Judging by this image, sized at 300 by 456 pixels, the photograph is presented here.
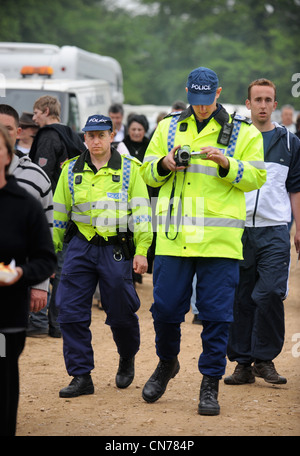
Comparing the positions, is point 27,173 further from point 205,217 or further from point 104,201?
point 205,217

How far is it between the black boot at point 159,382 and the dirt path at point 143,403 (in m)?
0.06

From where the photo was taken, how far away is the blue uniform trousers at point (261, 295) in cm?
718

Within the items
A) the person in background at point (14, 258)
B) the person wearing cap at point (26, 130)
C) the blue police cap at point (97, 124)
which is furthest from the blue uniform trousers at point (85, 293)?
the person wearing cap at point (26, 130)

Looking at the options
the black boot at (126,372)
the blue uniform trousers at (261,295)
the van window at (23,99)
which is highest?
the van window at (23,99)

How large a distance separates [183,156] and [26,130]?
14.5 feet

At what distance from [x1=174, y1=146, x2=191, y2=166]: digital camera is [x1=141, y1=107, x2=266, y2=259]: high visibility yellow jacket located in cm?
6

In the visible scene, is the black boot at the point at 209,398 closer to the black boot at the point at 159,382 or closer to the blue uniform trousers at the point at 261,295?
the black boot at the point at 159,382

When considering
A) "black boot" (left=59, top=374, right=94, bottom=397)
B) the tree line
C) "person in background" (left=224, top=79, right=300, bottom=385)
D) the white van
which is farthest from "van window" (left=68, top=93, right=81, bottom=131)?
the tree line

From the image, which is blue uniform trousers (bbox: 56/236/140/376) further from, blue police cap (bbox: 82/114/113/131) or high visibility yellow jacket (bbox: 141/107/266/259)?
blue police cap (bbox: 82/114/113/131)

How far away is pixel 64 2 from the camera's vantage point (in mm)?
53406

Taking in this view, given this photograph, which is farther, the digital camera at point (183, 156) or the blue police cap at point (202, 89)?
the blue police cap at point (202, 89)

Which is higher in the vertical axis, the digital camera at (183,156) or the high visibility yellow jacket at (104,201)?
the digital camera at (183,156)

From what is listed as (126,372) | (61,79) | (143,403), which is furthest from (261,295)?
(61,79)
